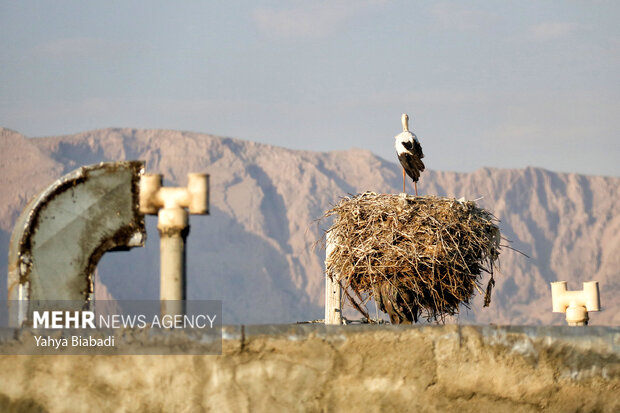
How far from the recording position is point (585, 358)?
3.61 metres

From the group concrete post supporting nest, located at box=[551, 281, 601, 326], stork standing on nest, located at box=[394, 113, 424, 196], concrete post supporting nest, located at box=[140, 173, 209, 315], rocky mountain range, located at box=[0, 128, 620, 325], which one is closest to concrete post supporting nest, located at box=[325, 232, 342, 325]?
stork standing on nest, located at box=[394, 113, 424, 196]

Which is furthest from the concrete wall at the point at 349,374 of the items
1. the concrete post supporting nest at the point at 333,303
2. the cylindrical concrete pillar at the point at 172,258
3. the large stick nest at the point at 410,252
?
the concrete post supporting nest at the point at 333,303

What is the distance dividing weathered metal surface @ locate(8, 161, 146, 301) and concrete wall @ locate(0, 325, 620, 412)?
0.60m

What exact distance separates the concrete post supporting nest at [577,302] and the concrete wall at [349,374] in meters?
12.2

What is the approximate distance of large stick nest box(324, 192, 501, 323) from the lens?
34.0 ft

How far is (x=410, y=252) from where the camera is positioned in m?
10.3

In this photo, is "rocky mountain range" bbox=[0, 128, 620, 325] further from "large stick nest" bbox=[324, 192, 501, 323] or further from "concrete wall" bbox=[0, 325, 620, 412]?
"concrete wall" bbox=[0, 325, 620, 412]

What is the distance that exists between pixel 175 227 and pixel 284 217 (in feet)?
294

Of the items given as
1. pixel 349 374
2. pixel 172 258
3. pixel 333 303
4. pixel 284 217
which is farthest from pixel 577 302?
pixel 284 217

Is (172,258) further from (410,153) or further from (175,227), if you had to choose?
(410,153)

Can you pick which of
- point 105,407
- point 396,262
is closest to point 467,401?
point 105,407

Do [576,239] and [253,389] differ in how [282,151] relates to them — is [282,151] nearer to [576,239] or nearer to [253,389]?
[576,239]

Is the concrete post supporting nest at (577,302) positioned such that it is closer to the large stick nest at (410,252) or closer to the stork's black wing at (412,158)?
the stork's black wing at (412,158)

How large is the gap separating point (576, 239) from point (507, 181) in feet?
31.7
